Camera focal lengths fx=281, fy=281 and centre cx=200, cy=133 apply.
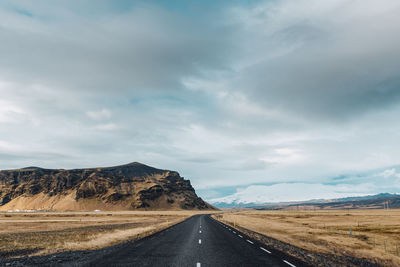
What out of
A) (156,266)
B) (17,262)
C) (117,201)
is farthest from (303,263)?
(117,201)

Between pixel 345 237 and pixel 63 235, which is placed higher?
pixel 63 235

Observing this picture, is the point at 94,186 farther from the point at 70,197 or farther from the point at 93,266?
the point at 93,266

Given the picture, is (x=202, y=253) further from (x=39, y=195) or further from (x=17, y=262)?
(x=39, y=195)

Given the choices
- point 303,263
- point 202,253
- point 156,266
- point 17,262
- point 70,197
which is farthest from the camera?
point 70,197

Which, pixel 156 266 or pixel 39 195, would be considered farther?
pixel 39 195

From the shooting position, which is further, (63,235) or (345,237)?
(345,237)

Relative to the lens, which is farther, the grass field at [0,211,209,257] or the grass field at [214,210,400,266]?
the grass field at [214,210,400,266]

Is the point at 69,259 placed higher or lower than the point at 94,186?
lower

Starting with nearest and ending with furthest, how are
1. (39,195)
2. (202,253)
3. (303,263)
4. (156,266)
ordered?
(156,266), (303,263), (202,253), (39,195)

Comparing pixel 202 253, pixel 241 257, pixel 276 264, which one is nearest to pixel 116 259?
pixel 202 253

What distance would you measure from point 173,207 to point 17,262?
7151 inches

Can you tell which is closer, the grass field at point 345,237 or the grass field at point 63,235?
the grass field at point 63,235

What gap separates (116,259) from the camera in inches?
495

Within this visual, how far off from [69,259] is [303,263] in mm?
10541
